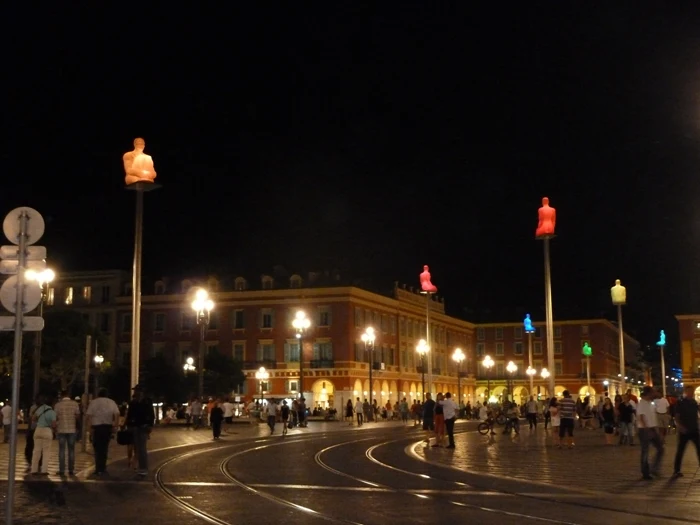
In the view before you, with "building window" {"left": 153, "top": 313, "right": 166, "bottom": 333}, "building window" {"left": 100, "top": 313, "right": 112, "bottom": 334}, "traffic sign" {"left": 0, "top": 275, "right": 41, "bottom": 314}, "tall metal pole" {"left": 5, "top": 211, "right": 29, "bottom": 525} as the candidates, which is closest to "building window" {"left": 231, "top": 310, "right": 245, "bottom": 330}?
"building window" {"left": 153, "top": 313, "right": 166, "bottom": 333}

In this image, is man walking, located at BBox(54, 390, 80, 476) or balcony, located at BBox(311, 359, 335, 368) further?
balcony, located at BBox(311, 359, 335, 368)

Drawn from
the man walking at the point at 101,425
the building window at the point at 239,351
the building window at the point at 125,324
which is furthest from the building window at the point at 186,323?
the man walking at the point at 101,425

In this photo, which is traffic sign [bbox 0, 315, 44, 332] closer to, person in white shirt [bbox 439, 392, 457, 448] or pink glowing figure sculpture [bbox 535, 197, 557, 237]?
person in white shirt [bbox 439, 392, 457, 448]

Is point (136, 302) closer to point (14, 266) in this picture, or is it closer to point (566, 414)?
point (566, 414)

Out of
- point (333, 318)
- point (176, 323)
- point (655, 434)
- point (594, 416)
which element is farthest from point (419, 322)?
point (655, 434)

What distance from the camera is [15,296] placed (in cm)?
971

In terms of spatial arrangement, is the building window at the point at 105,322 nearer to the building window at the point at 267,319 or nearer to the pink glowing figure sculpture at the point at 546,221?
the building window at the point at 267,319

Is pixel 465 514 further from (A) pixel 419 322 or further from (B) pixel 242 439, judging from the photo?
(A) pixel 419 322

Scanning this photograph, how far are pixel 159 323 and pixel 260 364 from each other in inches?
390

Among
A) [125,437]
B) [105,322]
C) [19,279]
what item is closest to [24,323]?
[19,279]

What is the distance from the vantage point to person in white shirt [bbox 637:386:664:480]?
16578 mm

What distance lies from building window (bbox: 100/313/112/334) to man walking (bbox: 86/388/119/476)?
65861mm

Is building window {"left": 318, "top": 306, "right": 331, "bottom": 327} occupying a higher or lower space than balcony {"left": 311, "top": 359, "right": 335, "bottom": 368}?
higher

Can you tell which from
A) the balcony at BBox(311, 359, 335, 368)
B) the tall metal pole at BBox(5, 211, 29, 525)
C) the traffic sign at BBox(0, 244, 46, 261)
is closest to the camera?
the tall metal pole at BBox(5, 211, 29, 525)
